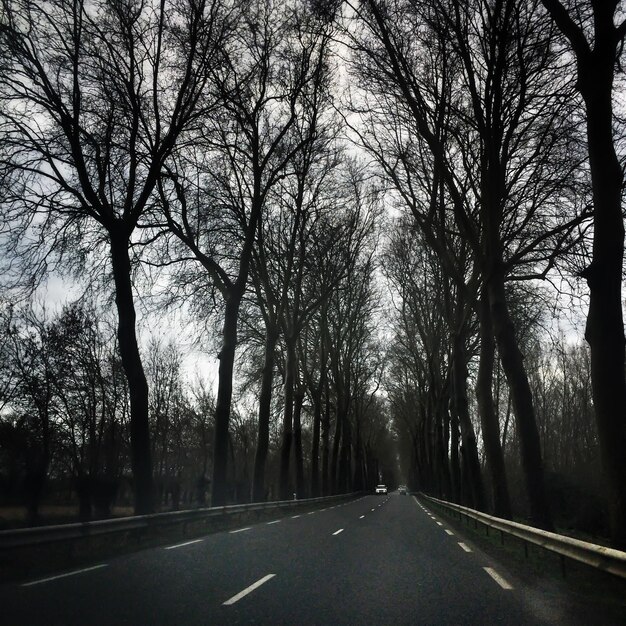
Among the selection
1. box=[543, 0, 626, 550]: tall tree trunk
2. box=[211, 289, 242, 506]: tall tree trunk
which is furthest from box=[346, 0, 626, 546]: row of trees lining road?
box=[211, 289, 242, 506]: tall tree trunk

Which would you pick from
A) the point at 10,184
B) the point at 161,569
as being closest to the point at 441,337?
the point at 10,184

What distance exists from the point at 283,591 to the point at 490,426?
40.6 feet

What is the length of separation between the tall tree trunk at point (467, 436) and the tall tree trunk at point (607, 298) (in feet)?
42.8

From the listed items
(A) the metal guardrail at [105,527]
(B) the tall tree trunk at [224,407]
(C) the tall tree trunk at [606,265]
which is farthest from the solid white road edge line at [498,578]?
(B) the tall tree trunk at [224,407]

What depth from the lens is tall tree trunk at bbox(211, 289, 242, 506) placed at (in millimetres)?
21125

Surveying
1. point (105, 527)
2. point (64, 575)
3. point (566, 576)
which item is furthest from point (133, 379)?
point (566, 576)

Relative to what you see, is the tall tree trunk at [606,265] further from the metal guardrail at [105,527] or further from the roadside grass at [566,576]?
the metal guardrail at [105,527]

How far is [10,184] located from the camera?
51.5ft

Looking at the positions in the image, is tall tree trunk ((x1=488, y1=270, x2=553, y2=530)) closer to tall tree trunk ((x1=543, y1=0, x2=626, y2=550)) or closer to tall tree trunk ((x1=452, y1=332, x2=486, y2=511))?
tall tree trunk ((x1=543, y1=0, x2=626, y2=550))

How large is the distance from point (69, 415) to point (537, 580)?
27.9 m

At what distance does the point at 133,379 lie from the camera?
16.9m

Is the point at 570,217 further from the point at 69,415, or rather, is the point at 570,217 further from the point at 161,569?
the point at 69,415

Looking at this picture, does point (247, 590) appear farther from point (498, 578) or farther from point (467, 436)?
point (467, 436)

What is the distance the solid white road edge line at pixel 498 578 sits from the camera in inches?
324
